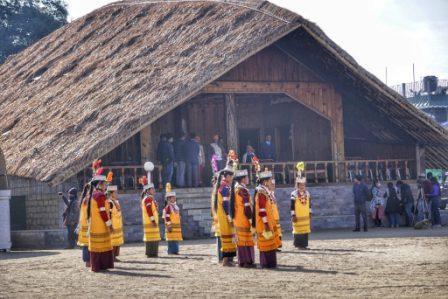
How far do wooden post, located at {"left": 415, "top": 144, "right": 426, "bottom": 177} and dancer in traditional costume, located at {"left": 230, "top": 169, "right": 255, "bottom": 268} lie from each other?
15.3m

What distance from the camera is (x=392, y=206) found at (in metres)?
26.4

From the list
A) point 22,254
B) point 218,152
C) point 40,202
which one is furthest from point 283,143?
point 22,254

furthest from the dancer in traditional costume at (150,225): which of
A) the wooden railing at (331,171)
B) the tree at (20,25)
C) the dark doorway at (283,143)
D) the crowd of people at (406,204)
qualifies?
the tree at (20,25)

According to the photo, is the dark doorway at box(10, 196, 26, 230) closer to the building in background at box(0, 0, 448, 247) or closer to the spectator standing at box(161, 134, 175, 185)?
the building in background at box(0, 0, 448, 247)

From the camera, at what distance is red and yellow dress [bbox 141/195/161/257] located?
59.9 feet

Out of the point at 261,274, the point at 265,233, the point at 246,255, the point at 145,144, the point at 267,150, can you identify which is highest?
the point at 145,144

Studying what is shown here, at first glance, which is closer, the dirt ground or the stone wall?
the dirt ground

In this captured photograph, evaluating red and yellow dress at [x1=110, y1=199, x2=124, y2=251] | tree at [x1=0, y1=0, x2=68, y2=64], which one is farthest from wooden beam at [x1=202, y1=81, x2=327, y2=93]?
tree at [x1=0, y1=0, x2=68, y2=64]

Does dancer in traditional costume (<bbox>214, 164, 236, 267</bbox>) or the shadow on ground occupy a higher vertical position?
dancer in traditional costume (<bbox>214, 164, 236, 267</bbox>)

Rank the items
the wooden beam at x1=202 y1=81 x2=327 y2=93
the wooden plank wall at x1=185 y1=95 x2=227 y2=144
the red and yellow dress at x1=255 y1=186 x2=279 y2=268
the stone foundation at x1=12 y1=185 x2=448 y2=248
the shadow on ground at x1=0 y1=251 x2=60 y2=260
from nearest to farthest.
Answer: the red and yellow dress at x1=255 y1=186 x2=279 y2=268 → the shadow on ground at x1=0 y1=251 x2=60 y2=260 → the stone foundation at x1=12 y1=185 x2=448 y2=248 → the wooden beam at x1=202 y1=81 x2=327 y2=93 → the wooden plank wall at x1=185 y1=95 x2=227 y2=144

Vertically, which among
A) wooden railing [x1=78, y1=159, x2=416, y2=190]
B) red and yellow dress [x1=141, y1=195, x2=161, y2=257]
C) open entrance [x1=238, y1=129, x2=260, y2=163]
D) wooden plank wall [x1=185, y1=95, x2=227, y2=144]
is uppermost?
wooden plank wall [x1=185, y1=95, x2=227, y2=144]

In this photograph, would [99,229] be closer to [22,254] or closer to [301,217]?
[301,217]

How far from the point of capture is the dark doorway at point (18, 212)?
28.9 meters

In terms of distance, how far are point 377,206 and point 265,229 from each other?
1285 cm
